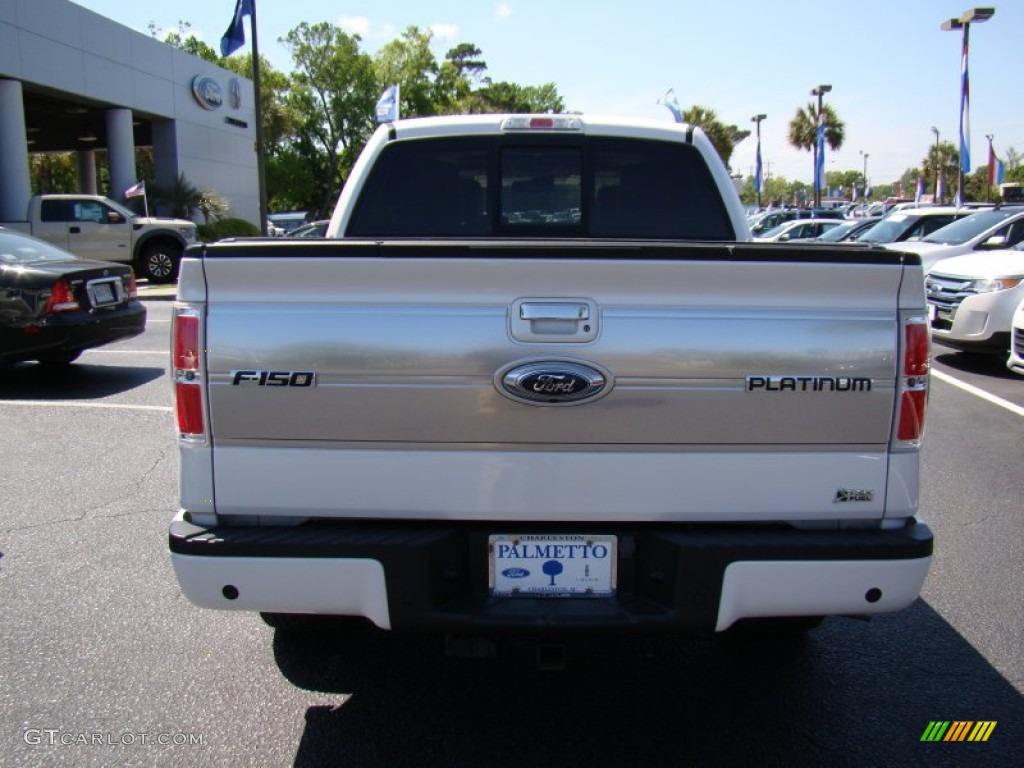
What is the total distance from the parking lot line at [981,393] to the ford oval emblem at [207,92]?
85.9 ft

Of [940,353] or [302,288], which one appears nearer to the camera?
[302,288]

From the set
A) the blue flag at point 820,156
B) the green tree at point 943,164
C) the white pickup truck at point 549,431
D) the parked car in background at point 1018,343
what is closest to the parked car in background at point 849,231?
the parked car in background at point 1018,343

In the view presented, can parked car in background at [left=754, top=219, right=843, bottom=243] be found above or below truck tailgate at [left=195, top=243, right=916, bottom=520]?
above

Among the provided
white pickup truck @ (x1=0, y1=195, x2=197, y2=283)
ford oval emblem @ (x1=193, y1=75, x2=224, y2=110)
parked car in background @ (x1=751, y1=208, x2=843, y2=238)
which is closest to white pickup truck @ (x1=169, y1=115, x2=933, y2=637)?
white pickup truck @ (x1=0, y1=195, x2=197, y2=283)

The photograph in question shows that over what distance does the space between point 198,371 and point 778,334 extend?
164 centimetres

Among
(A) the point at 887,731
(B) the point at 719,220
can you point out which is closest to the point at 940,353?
(B) the point at 719,220

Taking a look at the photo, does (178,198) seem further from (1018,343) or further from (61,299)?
(1018,343)

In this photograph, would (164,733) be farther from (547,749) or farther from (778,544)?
(778,544)

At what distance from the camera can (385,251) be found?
2.46 metres

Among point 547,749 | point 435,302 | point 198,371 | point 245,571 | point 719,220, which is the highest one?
point 719,220

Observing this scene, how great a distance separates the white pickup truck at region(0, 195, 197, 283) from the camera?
1828 cm

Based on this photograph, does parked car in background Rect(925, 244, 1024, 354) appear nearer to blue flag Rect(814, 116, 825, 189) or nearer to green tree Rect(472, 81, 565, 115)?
blue flag Rect(814, 116, 825, 189)

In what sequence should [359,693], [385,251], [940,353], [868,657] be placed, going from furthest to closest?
[940,353] < [868,657] < [359,693] < [385,251]

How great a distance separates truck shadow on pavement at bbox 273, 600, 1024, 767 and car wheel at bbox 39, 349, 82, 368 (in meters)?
7.13
